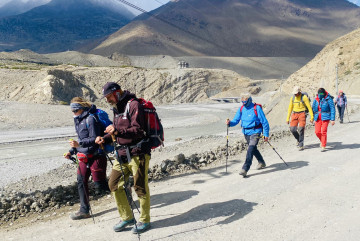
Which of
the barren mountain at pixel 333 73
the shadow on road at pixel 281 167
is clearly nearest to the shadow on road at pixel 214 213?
the shadow on road at pixel 281 167

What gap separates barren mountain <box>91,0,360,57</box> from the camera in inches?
5650

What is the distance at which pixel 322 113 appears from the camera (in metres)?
10.1

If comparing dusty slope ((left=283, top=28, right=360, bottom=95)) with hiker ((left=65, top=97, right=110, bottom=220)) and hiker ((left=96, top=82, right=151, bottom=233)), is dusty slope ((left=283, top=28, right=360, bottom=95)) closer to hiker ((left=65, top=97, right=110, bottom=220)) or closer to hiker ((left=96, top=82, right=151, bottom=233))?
hiker ((left=65, top=97, right=110, bottom=220))

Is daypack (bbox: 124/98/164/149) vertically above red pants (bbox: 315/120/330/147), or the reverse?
daypack (bbox: 124/98/164/149)

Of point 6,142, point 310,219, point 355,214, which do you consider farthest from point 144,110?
point 6,142

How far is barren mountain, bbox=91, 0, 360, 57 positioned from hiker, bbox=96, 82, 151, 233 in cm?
12601

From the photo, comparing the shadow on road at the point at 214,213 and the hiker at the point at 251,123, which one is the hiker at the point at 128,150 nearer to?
the shadow on road at the point at 214,213

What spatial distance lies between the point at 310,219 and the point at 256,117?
2884mm

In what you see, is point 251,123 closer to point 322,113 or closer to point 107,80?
point 322,113

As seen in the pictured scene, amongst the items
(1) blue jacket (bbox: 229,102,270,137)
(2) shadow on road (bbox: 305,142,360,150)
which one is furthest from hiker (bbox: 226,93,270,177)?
(2) shadow on road (bbox: 305,142,360,150)

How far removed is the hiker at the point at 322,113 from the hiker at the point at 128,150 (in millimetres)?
6885

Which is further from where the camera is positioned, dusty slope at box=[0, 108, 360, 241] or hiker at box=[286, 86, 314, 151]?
hiker at box=[286, 86, 314, 151]

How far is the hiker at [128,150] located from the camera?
14.7ft

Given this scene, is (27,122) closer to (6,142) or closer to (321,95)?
(6,142)
